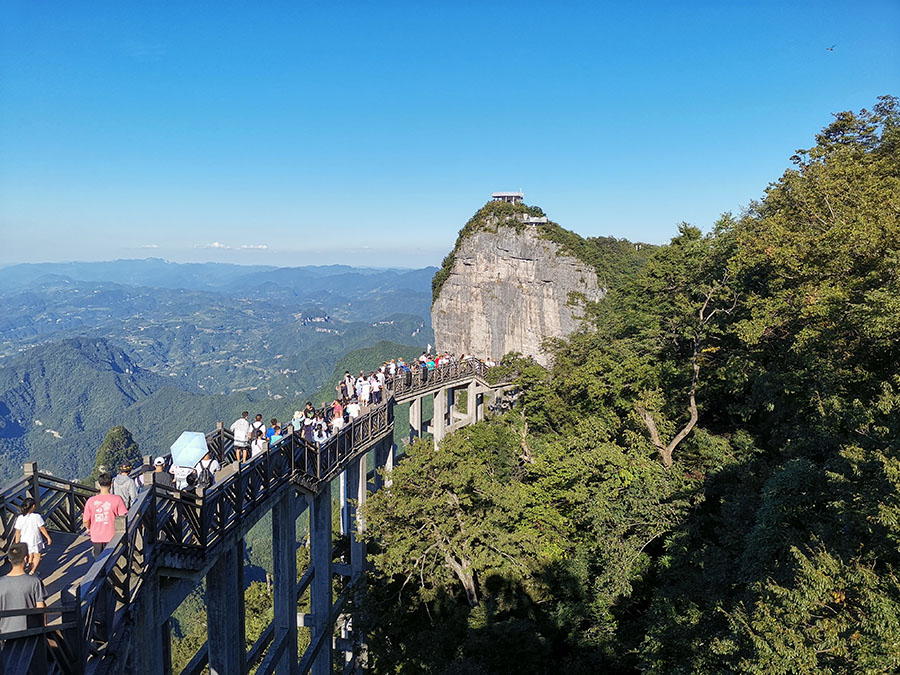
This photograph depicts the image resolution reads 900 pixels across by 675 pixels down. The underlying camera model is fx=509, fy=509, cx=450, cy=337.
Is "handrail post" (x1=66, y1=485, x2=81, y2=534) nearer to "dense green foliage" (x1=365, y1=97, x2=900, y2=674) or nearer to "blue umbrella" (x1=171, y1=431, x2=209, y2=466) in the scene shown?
"blue umbrella" (x1=171, y1=431, x2=209, y2=466)

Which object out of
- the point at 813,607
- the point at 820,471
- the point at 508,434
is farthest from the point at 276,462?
the point at 508,434

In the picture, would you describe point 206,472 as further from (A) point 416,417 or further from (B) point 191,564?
(A) point 416,417

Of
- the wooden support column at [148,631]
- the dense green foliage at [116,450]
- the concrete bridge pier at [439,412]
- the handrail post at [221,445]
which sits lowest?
the dense green foliage at [116,450]

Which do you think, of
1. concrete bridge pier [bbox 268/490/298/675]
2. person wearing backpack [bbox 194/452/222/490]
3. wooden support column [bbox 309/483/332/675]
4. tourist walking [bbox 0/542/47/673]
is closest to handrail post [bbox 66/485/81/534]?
person wearing backpack [bbox 194/452/222/490]

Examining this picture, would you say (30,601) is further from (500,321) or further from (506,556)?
(500,321)

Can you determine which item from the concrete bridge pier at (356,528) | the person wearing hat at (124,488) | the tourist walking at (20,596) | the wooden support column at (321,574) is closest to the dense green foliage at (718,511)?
the wooden support column at (321,574)

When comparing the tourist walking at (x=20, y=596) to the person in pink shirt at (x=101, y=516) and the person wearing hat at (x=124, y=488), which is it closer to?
the person in pink shirt at (x=101, y=516)

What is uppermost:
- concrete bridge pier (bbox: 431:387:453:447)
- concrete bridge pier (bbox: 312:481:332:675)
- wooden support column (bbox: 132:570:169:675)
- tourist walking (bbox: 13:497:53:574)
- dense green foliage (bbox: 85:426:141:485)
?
tourist walking (bbox: 13:497:53:574)
